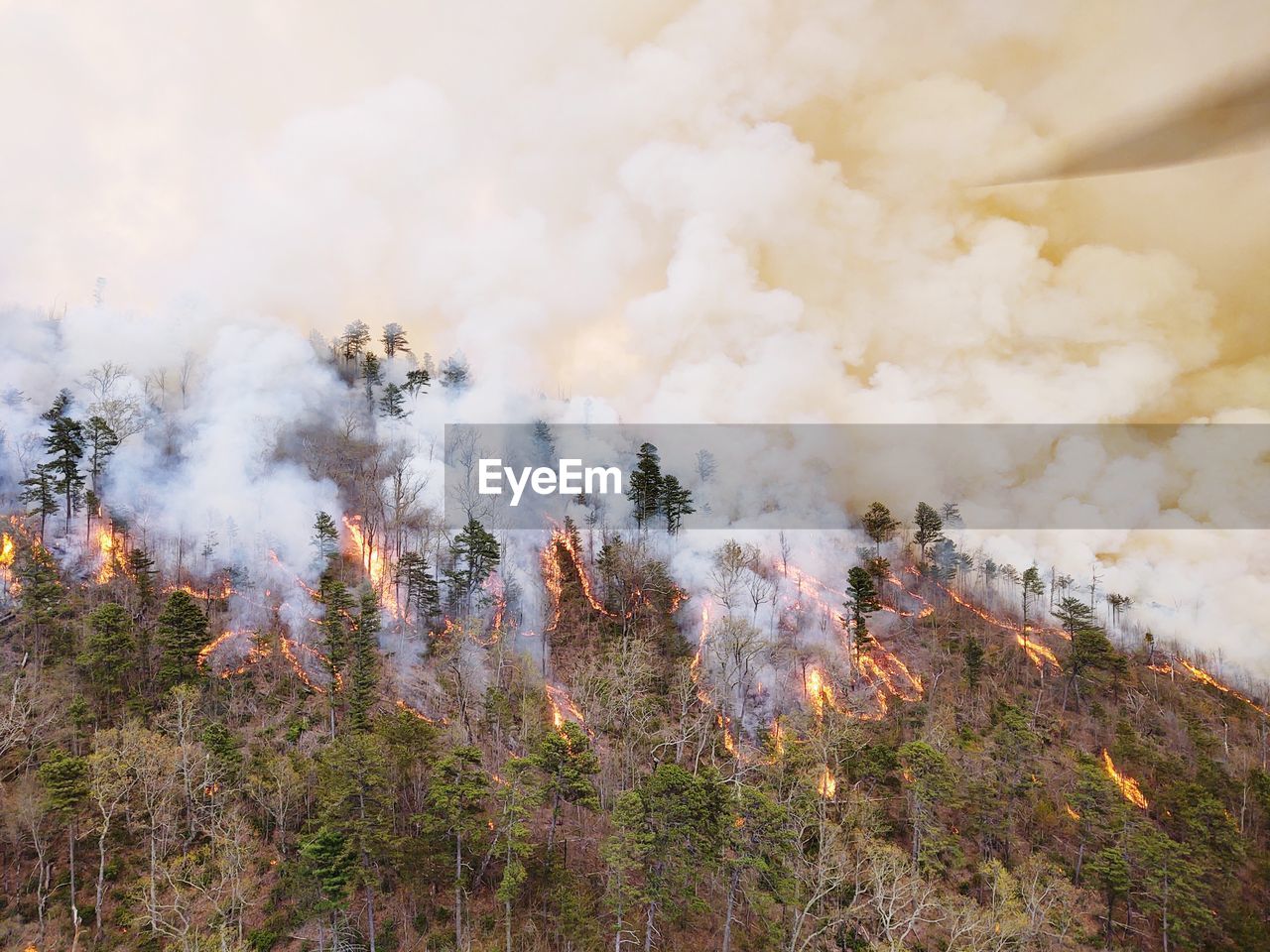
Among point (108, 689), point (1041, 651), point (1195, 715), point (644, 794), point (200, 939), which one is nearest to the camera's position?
point (200, 939)

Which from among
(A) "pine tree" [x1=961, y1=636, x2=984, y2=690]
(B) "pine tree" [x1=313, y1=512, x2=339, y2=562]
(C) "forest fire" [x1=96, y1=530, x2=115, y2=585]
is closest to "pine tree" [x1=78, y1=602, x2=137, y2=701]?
(C) "forest fire" [x1=96, y1=530, x2=115, y2=585]

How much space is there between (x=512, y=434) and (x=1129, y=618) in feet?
355

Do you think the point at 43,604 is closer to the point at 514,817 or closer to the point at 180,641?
the point at 180,641

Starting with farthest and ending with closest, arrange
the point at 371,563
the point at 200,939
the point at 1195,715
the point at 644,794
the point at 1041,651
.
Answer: the point at 1041,651
the point at 371,563
the point at 1195,715
the point at 644,794
the point at 200,939

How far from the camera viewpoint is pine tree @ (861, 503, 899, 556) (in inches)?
3250

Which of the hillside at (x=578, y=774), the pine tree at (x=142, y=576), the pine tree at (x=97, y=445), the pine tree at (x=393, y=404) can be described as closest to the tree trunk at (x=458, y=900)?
the hillside at (x=578, y=774)

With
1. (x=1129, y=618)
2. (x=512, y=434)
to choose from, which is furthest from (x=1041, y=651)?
(x=512, y=434)

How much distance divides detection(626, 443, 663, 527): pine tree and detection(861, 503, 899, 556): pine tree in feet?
111

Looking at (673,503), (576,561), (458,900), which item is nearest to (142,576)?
(576,561)

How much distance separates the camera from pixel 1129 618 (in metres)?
86.9

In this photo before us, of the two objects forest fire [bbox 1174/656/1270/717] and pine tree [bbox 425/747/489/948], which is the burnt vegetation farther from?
forest fire [bbox 1174/656/1270/717]

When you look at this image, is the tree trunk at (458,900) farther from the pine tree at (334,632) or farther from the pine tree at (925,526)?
the pine tree at (925,526)

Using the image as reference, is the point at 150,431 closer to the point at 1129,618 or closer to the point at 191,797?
the point at 191,797

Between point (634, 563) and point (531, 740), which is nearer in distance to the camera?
point (531, 740)
